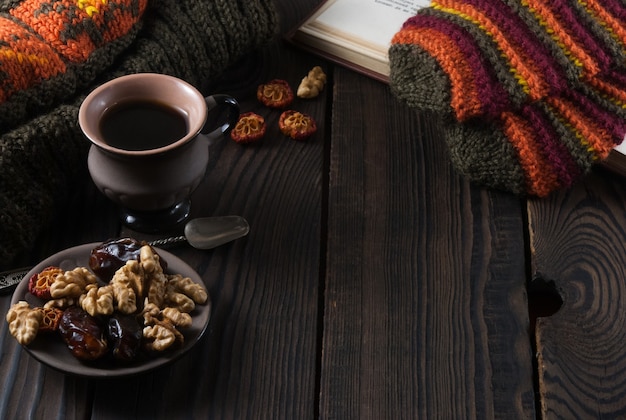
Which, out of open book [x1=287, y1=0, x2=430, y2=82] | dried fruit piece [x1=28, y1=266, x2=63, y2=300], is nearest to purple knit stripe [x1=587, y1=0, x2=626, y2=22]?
open book [x1=287, y1=0, x2=430, y2=82]

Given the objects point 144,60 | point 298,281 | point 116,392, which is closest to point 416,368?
point 298,281

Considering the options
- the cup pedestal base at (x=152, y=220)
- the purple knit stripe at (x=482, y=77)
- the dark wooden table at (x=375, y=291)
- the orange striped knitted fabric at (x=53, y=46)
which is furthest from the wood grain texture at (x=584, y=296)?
the orange striped knitted fabric at (x=53, y=46)

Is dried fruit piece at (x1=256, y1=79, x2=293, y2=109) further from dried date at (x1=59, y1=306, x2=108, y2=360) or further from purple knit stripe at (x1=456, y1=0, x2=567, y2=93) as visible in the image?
dried date at (x1=59, y1=306, x2=108, y2=360)

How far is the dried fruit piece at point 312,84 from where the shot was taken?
2.92 feet

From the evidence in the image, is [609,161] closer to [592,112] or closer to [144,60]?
[592,112]

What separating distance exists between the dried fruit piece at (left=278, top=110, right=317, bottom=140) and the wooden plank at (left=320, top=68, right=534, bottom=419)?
28mm

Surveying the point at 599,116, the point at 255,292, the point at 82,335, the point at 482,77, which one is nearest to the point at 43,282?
the point at 82,335

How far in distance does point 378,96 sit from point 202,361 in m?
0.37

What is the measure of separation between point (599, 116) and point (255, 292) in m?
0.37

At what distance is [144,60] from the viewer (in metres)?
0.80

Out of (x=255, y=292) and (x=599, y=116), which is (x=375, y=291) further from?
(x=599, y=116)

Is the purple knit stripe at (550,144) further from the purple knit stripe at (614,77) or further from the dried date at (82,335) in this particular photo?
the dried date at (82,335)

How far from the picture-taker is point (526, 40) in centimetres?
77

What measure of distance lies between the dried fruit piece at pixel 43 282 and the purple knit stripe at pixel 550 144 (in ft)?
1.47
